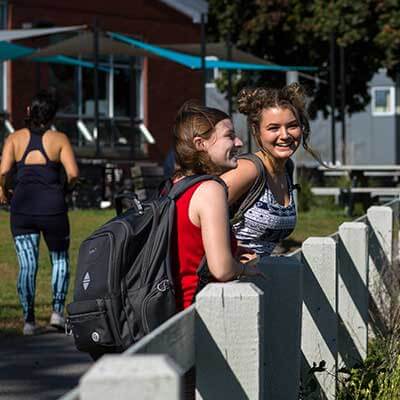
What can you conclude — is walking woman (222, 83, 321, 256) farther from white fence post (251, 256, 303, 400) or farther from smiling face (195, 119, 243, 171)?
white fence post (251, 256, 303, 400)

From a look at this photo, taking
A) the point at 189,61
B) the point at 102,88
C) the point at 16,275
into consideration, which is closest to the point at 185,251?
the point at 16,275

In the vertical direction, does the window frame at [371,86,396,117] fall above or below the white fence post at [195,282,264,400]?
above

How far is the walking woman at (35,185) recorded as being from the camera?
370 inches

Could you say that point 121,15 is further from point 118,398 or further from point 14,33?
point 118,398

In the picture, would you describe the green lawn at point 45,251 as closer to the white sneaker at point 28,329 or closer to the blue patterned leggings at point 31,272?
the white sneaker at point 28,329

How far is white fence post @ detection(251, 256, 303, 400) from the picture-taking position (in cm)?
446

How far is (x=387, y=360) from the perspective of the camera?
607 centimetres

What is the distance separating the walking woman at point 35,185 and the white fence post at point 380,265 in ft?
8.14

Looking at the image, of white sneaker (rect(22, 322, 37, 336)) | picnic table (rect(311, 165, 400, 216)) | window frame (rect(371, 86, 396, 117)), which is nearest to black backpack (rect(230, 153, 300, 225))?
white sneaker (rect(22, 322, 37, 336))

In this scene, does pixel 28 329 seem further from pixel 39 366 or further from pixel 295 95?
pixel 295 95

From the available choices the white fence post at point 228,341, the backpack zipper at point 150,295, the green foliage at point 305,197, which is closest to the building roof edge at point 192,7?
the green foliage at point 305,197

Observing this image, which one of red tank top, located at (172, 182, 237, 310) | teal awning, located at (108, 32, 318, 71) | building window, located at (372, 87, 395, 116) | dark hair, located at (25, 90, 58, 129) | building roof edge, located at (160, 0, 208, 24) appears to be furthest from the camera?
building window, located at (372, 87, 395, 116)

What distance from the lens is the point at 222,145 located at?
4.54 m

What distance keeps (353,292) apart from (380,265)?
131 centimetres
